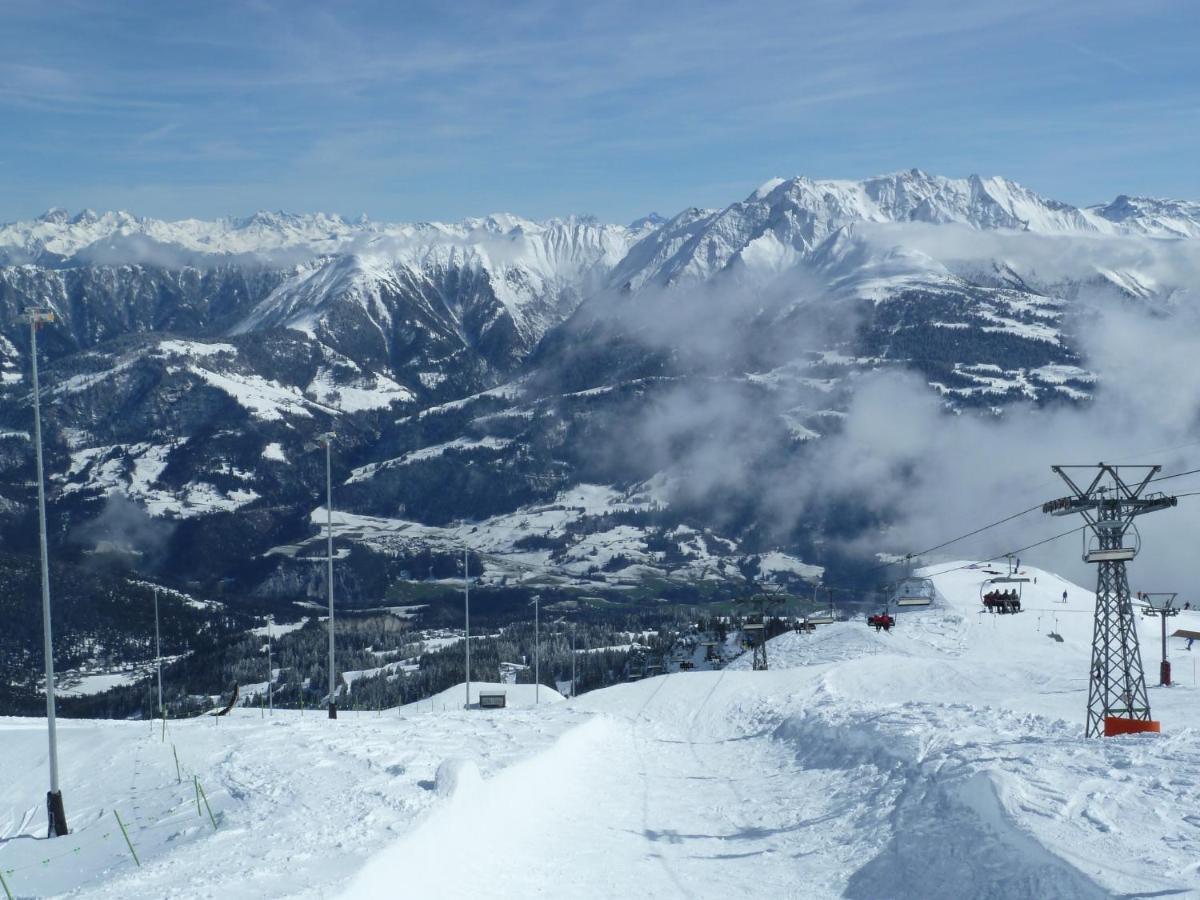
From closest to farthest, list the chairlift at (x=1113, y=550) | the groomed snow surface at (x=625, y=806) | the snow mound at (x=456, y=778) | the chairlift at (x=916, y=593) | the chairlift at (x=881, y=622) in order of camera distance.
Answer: the groomed snow surface at (x=625, y=806) < the snow mound at (x=456, y=778) < the chairlift at (x=1113, y=550) < the chairlift at (x=881, y=622) < the chairlift at (x=916, y=593)

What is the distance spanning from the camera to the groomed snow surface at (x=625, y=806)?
22922 millimetres

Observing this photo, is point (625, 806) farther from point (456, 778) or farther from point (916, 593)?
point (916, 593)

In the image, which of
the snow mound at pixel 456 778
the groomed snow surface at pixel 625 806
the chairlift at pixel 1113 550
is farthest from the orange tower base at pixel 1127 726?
the snow mound at pixel 456 778

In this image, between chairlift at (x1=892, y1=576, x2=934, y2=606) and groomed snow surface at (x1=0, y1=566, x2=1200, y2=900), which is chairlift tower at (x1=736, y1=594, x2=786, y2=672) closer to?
chairlift at (x1=892, y1=576, x2=934, y2=606)

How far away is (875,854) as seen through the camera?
26172 millimetres

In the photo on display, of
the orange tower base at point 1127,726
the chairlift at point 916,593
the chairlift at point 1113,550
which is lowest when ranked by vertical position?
the chairlift at point 916,593

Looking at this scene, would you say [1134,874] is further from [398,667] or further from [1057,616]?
[398,667]

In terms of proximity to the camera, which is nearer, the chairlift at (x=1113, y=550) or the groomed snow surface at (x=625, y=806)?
the groomed snow surface at (x=625, y=806)

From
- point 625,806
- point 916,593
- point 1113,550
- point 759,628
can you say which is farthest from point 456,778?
point 916,593

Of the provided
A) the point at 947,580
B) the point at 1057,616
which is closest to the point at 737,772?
the point at 1057,616

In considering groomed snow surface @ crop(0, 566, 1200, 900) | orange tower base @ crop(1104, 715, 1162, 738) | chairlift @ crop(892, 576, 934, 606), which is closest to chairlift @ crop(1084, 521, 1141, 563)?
orange tower base @ crop(1104, 715, 1162, 738)

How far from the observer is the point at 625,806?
33.2m

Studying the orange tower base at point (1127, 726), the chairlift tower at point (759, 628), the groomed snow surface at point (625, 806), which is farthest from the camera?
the chairlift tower at point (759, 628)

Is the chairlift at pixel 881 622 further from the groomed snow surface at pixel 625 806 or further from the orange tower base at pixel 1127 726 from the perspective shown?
the orange tower base at pixel 1127 726
